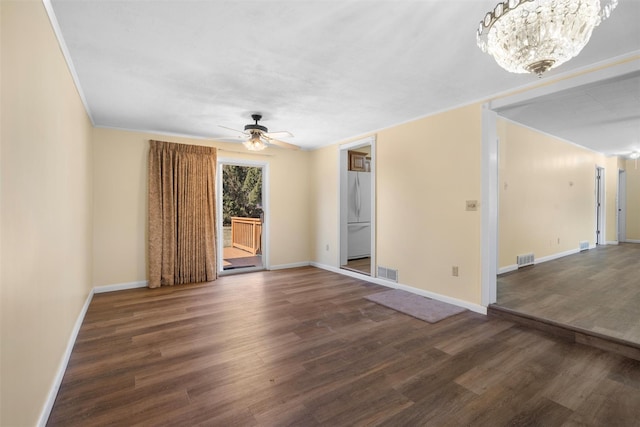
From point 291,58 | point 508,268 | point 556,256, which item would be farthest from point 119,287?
point 556,256

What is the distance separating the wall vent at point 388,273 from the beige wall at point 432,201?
7cm

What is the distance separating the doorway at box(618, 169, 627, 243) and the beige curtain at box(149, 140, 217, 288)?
440 inches

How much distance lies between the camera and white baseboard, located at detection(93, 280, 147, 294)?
4.33m

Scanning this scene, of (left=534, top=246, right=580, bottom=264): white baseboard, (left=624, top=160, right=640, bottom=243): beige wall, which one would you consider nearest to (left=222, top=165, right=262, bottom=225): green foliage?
(left=534, top=246, right=580, bottom=264): white baseboard

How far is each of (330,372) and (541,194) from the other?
18.7ft

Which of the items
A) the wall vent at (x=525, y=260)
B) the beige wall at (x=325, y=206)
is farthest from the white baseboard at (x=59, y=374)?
the wall vent at (x=525, y=260)

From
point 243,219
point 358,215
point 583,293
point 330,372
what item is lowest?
point 330,372

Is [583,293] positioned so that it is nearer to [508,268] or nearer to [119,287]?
[508,268]

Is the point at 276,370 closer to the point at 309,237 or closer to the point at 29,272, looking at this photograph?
the point at 29,272

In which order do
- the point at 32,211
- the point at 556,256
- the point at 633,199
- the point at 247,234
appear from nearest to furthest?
the point at 32,211
the point at 556,256
the point at 247,234
the point at 633,199

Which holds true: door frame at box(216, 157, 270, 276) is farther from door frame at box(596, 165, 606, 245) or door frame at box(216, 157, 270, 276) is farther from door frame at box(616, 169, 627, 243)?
door frame at box(616, 169, 627, 243)

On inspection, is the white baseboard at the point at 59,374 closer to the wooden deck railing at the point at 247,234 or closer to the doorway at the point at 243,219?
the doorway at the point at 243,219

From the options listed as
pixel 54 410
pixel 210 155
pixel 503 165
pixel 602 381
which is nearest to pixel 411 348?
pixel 602 381

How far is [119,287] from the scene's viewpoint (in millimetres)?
4488
